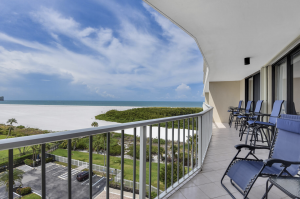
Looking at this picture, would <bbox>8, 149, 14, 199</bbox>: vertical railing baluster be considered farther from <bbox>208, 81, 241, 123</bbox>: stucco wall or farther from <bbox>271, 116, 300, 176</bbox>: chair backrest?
<bbox>208, 81, 241, 123</bbox>: stucco wall

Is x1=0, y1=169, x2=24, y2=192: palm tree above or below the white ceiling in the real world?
below

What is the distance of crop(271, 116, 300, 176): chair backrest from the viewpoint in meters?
1.86

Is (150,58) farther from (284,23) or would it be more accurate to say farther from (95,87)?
(284,23)

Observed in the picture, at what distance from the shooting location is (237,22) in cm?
275

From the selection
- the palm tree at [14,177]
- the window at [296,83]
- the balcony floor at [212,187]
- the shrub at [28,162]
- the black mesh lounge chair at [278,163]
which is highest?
the window at [296,83]

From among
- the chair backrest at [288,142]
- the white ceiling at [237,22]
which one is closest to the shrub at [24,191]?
the white ceiling at [237,22]

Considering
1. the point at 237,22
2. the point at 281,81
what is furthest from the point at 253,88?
the point at 237,22

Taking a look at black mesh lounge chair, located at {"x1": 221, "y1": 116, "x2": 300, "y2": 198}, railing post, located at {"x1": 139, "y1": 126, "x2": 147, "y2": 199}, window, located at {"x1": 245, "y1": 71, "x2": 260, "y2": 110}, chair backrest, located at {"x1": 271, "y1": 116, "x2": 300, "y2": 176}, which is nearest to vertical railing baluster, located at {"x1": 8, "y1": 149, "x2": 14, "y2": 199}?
railing post, located at {"x1": 139, "y1": 126, "x2": 147, "y2": 199}

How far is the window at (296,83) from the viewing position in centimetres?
384

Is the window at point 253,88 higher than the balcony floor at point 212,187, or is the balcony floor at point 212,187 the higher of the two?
the window at point 253,88

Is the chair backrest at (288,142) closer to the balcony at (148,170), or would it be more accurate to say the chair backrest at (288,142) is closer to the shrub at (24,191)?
the balcony at (148,170)

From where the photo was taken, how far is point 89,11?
3303 centimetres

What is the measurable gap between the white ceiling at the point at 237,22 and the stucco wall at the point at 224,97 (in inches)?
234

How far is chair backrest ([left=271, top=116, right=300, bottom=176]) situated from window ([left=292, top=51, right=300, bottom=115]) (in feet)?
7.77
